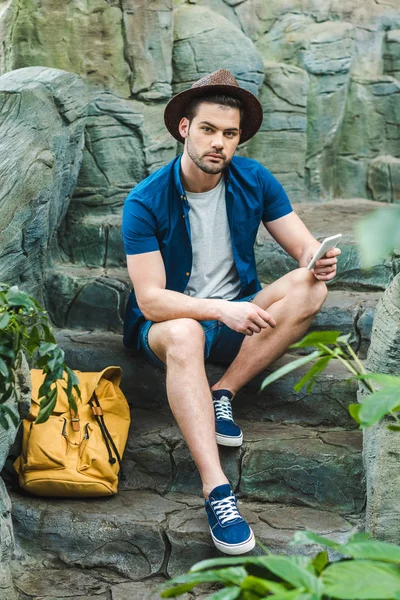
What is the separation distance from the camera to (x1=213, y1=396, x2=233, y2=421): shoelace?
3.68 metres

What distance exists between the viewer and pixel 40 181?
4113mm

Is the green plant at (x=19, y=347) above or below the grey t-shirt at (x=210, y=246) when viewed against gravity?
above

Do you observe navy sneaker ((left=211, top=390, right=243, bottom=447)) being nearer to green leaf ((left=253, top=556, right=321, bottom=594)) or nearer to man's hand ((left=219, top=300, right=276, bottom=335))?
man's hand ((left=219, top=300, right=276, bottom=335))

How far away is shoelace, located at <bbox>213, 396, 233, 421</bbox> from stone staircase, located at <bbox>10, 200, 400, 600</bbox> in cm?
13

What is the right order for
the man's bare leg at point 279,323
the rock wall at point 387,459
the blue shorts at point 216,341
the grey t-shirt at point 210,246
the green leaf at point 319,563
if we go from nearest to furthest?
the green leaf at point 319,563 < the rock wall at point 387,459 < the man's bare leg at point 279,323 < the blue shorts at point 216,341 < the grey t-shirt at point 210,246

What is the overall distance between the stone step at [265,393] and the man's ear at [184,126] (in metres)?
1.00

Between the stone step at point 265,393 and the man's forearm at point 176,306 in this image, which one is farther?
the stone step at point 265,393

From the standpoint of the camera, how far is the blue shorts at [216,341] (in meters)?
3.75

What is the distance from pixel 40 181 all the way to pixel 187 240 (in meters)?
0.76

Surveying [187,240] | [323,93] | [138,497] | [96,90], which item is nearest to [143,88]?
[96,90]

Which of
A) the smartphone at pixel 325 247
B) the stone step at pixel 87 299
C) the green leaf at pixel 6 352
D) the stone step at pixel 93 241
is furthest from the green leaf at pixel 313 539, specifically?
the stone step at pixel 93 241

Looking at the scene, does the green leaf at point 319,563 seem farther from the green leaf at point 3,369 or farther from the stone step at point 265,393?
the stone step at point 265,393

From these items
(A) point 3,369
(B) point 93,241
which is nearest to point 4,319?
(A) point 3,369

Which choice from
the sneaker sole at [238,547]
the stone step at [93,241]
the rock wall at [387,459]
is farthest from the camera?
the stone step at [93,241]
